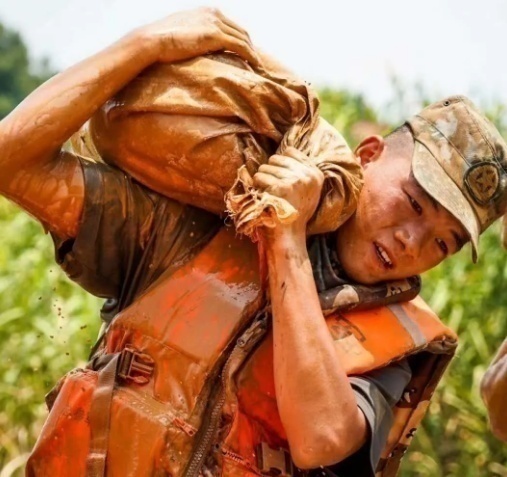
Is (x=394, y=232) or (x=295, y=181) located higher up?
(x=295, y=181)

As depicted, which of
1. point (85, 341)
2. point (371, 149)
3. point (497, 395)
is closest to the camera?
point (371, 149)

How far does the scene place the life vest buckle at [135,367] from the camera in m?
2.49

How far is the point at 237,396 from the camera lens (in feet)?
8.13

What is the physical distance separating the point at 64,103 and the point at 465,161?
0.97 m

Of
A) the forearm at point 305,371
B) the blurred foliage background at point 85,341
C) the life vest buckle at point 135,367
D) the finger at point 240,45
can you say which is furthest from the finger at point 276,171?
the blurred foliage background at point 85,341

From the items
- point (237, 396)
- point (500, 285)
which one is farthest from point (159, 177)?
point (500, 285)

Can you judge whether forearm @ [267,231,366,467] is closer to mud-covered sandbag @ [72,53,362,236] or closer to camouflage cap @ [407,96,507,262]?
mud-covered sandbag @ [72,53,362,236]

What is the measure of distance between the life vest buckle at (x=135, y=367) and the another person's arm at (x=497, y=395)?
1098mm

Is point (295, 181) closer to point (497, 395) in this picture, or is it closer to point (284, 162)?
point (284, 162)

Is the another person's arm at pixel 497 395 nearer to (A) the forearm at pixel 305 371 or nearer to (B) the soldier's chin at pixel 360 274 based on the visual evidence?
(B) the soldier's chin at pixel 360 274

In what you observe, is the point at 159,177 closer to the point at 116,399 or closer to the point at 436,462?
the point at 116,399

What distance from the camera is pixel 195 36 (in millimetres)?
2410

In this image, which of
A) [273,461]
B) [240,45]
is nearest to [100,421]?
[273,461]

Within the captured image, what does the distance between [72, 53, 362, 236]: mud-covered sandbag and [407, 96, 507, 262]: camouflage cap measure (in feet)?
0.73
